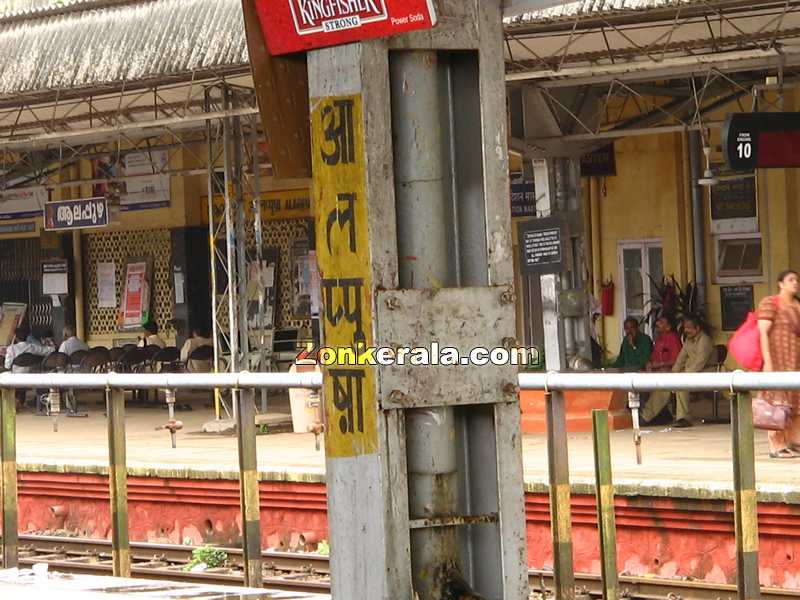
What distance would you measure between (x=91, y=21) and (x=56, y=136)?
1311 millimetres

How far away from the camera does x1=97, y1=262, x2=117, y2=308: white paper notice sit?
23156 millimetres

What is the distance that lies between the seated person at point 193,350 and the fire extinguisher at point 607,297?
4.92 meters

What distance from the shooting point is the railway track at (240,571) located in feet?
31.3

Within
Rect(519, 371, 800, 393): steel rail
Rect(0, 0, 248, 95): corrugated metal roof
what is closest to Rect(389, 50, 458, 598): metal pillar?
Rect(519, 371, 800, 393): steel rail

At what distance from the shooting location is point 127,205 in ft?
73.8

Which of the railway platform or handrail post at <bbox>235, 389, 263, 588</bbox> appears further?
the railway platform

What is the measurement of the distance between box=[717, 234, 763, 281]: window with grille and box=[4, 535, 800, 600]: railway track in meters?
7.36

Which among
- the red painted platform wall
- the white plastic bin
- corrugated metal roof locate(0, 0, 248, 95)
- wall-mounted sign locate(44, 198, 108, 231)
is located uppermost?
corrugated metal roof locate(0, 0, 248, 95)

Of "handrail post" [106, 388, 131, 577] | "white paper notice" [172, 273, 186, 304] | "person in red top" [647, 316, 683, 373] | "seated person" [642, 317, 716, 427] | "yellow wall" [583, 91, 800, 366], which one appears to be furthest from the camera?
"white paper notice" [172, 273, 186, 304]

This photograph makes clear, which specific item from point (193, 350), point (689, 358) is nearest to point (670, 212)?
point (689, 358)

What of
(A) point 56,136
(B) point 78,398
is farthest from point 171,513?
(B) point 78,398

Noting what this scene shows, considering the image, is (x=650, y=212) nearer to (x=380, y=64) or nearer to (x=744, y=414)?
(x=744, y=414)

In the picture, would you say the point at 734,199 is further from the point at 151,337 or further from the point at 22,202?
the point at 22,202

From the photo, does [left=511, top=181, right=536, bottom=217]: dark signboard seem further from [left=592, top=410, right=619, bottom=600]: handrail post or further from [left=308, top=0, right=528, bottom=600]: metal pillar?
[left=308, top=0, right=528, bottom=600]: metal pillar
